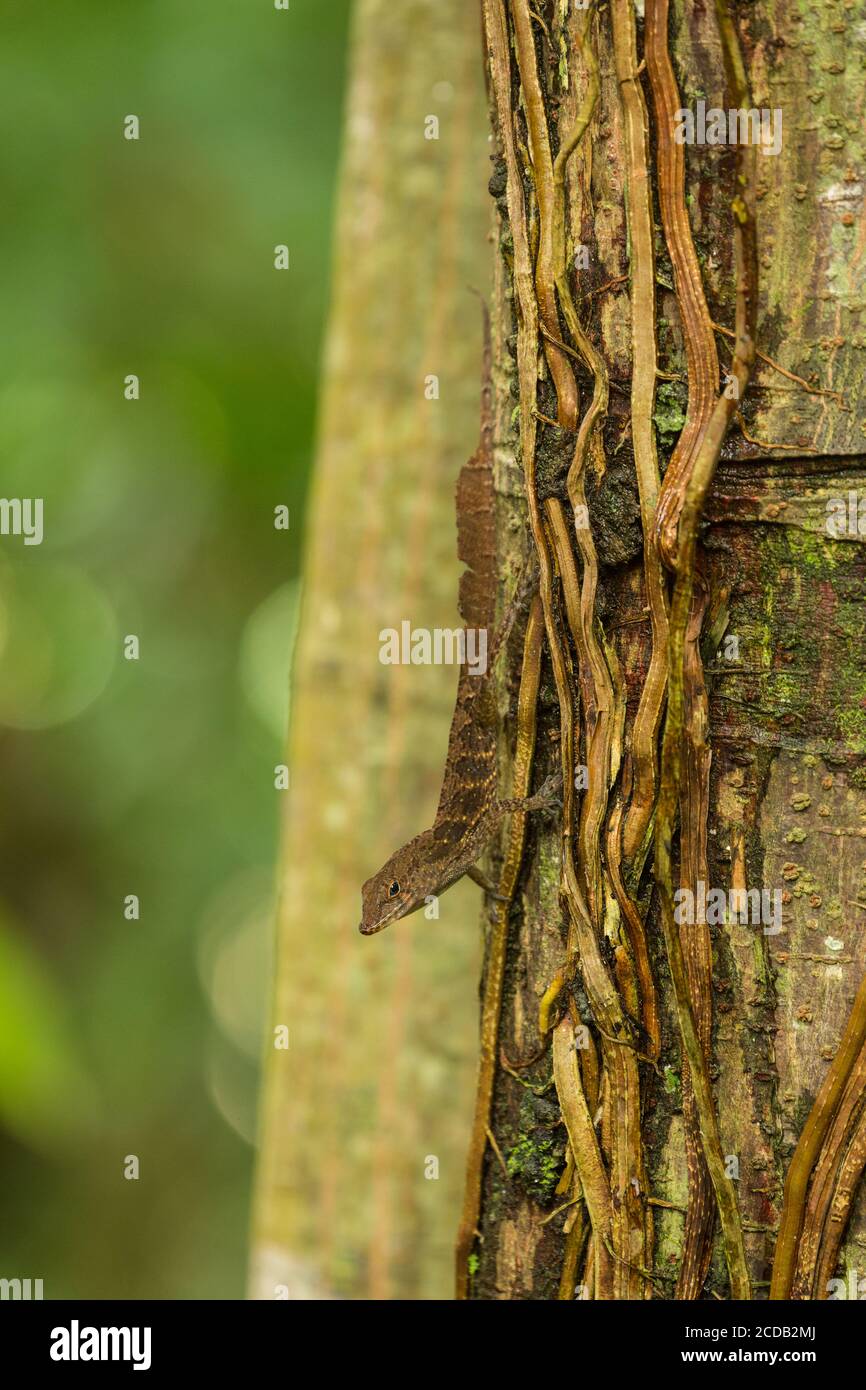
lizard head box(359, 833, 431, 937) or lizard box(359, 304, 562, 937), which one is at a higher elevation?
lizard box(359, 304, 562, 937)

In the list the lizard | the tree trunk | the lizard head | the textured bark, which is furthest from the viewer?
the textured bark

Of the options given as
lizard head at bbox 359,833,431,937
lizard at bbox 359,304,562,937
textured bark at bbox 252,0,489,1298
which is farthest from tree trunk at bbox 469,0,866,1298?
textured bark at bbox 252,0,489,1298

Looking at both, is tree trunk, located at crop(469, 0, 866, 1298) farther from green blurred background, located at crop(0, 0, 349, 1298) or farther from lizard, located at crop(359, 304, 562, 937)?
green blurred background, located at crop(0, 0, 349, 1298)

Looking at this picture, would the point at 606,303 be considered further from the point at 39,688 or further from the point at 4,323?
the point at 39,688

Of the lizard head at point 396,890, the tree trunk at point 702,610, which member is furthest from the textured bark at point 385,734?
the tree trunk at point 702,610

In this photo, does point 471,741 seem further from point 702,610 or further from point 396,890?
point 702,610

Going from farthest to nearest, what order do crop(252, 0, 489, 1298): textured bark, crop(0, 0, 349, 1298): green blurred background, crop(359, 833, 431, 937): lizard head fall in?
crop(0, 0, 349, 1298): green blurred background → crop(252, 0, 489, 1298): textured bark → crop(359, 833, 431, 937): lizard head

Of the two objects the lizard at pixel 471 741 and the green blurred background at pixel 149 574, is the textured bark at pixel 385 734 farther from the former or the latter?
the green blurred background at pixel 149 574

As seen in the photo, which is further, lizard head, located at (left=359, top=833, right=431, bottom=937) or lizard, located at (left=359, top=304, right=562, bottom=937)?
lizard head, located at (left=359, top=833, right=431, bottom=937)
